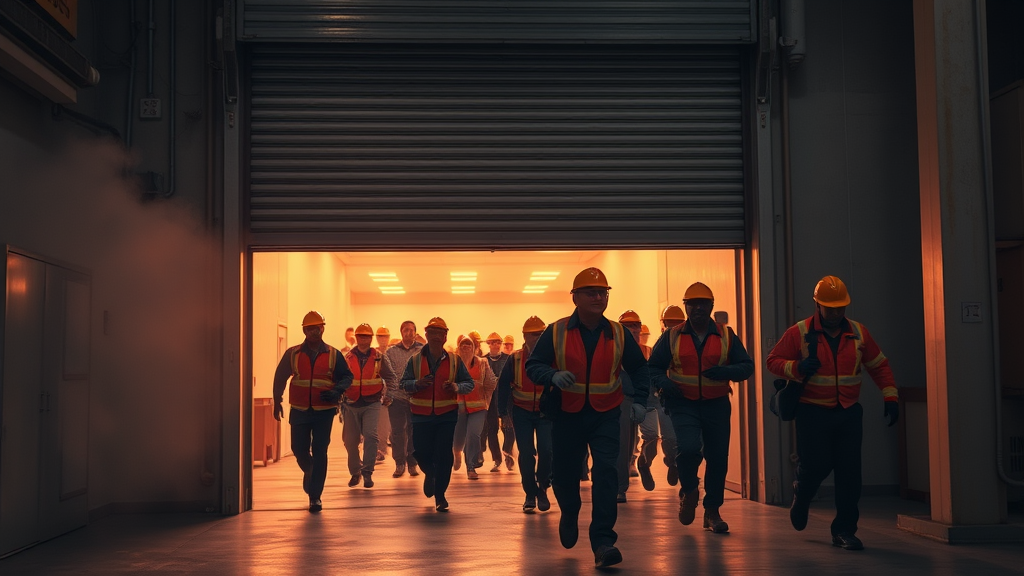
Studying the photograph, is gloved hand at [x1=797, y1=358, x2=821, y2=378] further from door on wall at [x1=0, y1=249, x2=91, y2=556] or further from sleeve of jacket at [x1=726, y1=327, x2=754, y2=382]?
door on wall at [x1=0, y1=249, x2=91, y2=556]

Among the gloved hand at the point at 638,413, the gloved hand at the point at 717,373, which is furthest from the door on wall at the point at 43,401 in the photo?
the gloved hand at the point at 717,373

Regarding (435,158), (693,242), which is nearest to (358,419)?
(435,158)

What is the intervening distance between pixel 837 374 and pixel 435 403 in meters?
4.12

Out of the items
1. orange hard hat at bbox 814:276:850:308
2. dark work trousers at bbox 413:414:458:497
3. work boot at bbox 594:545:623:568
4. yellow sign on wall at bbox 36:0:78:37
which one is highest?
yellow sign on wall at bbox 36:0:78:37

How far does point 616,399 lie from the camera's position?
7.12 meters

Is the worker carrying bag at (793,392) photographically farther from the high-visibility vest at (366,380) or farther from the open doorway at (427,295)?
the high-visibility vest at (366,380)

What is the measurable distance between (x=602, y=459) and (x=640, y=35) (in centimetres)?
542

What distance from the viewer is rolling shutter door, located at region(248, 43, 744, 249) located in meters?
11.1

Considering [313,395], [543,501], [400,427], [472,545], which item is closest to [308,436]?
[313,395]

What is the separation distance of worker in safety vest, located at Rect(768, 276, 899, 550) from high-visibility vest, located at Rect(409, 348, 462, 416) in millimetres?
3625

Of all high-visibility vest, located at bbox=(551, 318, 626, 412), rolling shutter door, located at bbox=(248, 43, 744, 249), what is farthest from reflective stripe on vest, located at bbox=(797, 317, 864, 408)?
rolling shutter door, located at bbox=(248, 43, 744, 249)

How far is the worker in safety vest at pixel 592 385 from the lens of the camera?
22.9 feet

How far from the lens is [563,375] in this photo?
6.73m

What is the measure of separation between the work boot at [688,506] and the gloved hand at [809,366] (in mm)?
1550
